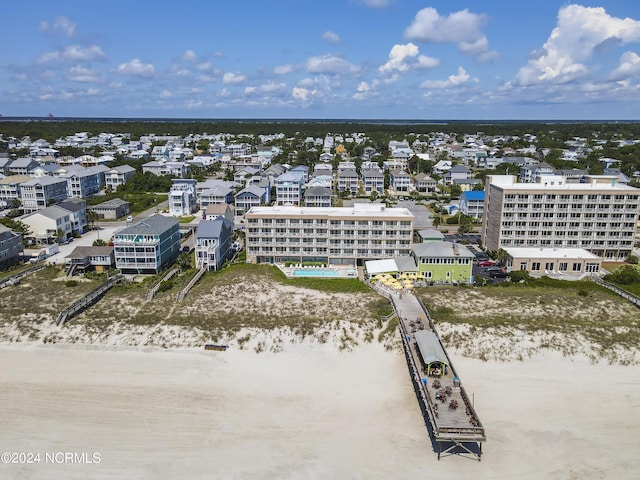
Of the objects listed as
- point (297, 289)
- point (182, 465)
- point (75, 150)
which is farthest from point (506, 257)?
point (75, 150)

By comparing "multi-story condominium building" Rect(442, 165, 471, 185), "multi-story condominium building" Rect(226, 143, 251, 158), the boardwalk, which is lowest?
the boardwalk

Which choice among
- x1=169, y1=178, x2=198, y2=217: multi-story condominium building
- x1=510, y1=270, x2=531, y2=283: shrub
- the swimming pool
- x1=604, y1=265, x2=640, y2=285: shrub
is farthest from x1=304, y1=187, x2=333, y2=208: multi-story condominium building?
x1=604, y1=265, x2=640, y2=285: shrub

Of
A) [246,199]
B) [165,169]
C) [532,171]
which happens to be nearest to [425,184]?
[532,171]

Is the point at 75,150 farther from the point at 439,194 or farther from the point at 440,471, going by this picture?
the point at 440,471

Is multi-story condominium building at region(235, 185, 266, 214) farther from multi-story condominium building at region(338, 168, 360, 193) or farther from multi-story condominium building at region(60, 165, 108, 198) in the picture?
multi-story condominium building at region(60, 165, 108, 198)

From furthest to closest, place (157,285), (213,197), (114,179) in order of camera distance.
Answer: (114,179), (213,197), (157,285)

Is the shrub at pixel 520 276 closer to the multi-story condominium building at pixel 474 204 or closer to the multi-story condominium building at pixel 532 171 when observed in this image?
the multi-story condominium building at pixel 474 204

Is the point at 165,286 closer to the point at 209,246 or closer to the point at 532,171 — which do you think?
the point at 209,246
